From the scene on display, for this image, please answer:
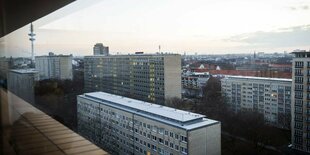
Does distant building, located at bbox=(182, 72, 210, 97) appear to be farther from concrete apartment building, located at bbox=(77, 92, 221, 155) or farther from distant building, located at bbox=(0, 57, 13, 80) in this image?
distant building, located at bbox=(0, 57, 13, 80)

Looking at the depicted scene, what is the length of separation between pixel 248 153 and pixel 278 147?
2.32ft

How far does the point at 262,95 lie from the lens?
25.4 feet

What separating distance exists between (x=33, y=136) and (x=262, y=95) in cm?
746

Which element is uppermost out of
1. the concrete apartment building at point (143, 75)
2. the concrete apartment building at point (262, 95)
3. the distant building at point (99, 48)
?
the distant building at point (99, 48)

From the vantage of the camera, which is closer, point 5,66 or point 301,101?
→ point 5,66

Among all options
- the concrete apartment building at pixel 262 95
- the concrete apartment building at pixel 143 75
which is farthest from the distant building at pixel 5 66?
the concrete apartment building at pixel 262 95

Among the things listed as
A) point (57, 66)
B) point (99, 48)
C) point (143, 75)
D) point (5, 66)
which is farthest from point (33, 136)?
point (143, 75)

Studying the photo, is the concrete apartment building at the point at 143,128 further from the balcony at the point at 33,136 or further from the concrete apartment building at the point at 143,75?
the balcony at the point at 33,136

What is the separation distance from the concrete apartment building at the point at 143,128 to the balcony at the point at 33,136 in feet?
7.35

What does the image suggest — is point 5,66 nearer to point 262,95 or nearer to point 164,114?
point 164,114

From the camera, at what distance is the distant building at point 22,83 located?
150cm

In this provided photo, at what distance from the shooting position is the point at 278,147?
5188mm

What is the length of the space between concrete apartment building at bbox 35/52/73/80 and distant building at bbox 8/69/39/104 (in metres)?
0.51

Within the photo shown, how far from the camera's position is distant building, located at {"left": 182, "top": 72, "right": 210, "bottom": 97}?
333 inches
